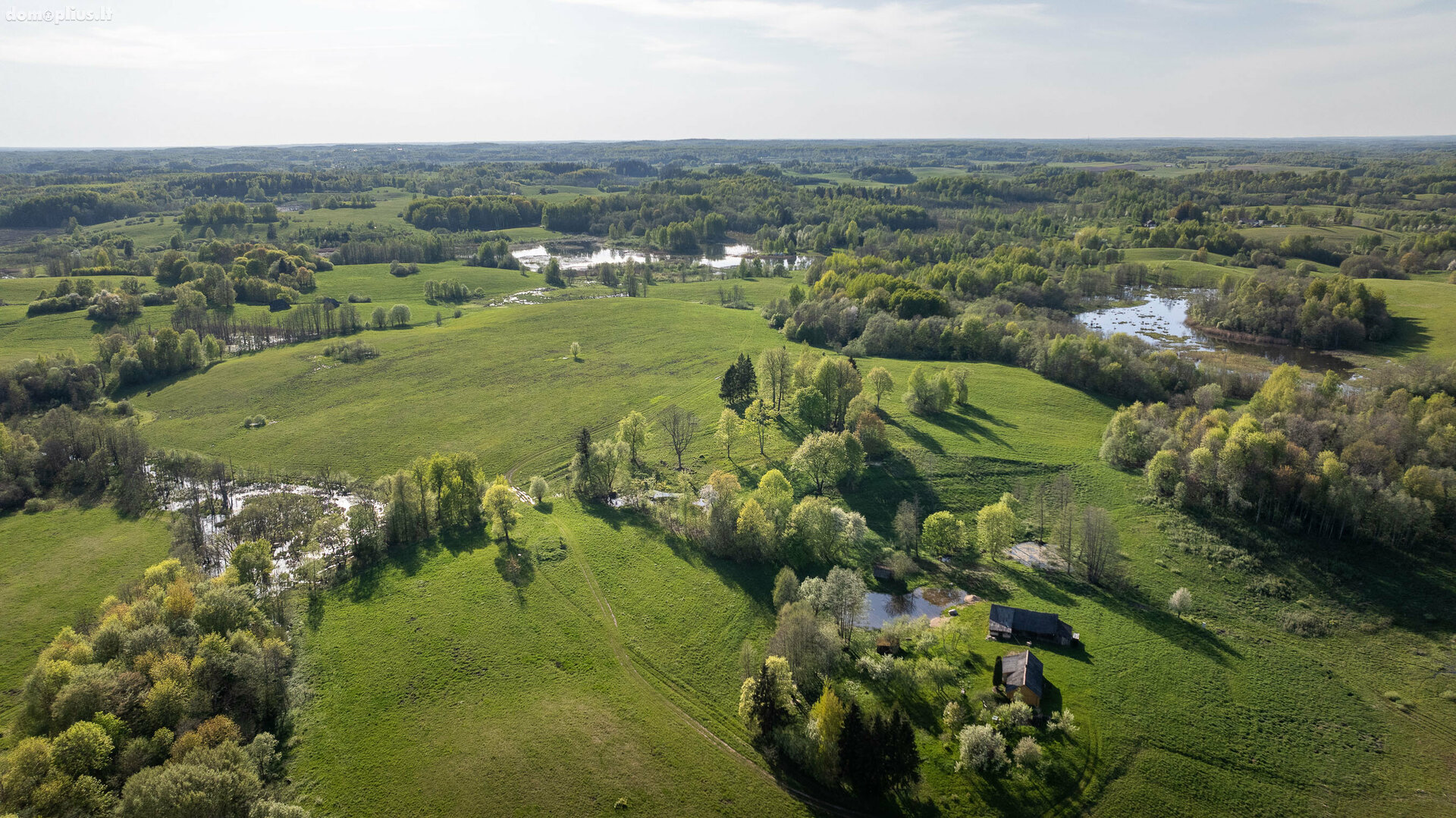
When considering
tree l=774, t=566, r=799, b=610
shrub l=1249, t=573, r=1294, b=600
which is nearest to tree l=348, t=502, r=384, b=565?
tree l=774, t=566, r=799, b=610

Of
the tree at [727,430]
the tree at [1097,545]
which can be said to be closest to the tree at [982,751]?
the tree at [1097,545]

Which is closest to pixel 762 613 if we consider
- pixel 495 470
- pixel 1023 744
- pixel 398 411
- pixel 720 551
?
pixel 720 551

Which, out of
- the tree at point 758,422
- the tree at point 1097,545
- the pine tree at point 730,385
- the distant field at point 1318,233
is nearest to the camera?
the tree at point 1097,545

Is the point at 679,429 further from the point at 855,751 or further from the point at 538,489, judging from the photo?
the point at 855,751

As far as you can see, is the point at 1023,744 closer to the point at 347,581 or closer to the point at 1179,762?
the point at 1179,762

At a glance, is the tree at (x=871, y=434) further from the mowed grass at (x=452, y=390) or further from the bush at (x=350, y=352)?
the bush at (x=350, y=352)

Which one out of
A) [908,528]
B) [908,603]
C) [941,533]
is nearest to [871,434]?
[908,528]
